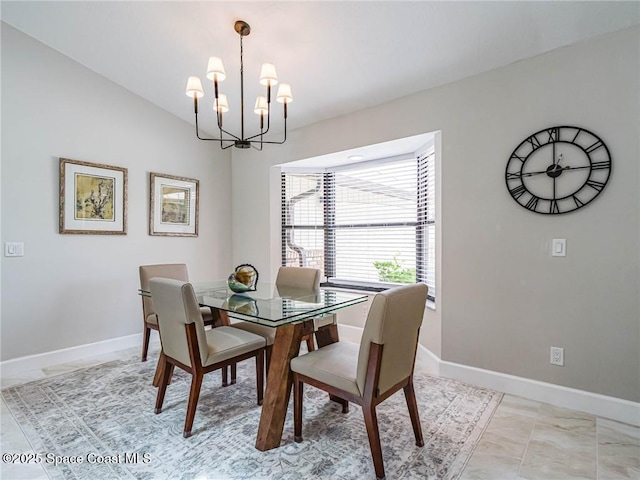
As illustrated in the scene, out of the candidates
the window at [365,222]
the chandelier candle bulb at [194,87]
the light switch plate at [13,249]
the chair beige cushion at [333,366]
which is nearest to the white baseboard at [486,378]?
the window at [365,222]

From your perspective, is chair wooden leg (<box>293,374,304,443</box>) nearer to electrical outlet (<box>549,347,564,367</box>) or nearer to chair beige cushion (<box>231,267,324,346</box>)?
chair beige cushion (<box>231,267,324,346</box>)

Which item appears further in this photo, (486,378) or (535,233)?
(486,378)

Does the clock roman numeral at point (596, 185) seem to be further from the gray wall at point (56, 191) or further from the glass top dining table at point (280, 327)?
the gray wall at point (56, 191)

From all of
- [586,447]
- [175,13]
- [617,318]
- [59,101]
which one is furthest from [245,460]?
[59,101]

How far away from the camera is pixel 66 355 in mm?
3111

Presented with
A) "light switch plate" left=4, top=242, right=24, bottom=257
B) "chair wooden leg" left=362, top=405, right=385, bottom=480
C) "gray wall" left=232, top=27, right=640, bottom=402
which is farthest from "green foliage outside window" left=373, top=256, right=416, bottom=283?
"light switch plate" left=4, top=242, right=24, bottom=257

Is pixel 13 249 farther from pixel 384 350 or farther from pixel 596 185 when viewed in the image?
pixel 596 185

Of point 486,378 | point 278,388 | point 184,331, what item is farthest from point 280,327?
point 486,378

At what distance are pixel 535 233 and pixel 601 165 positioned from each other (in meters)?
0.55

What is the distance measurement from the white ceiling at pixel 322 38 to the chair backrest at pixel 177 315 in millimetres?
1877

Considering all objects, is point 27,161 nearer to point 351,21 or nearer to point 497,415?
point 351,21

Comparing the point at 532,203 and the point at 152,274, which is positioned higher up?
the point at 532,203

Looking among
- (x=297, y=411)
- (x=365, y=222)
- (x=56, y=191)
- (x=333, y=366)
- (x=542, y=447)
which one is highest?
(x=56, y=191)

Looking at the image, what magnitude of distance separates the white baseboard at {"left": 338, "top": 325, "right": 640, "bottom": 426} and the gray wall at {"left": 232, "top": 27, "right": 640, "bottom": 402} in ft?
0.16
